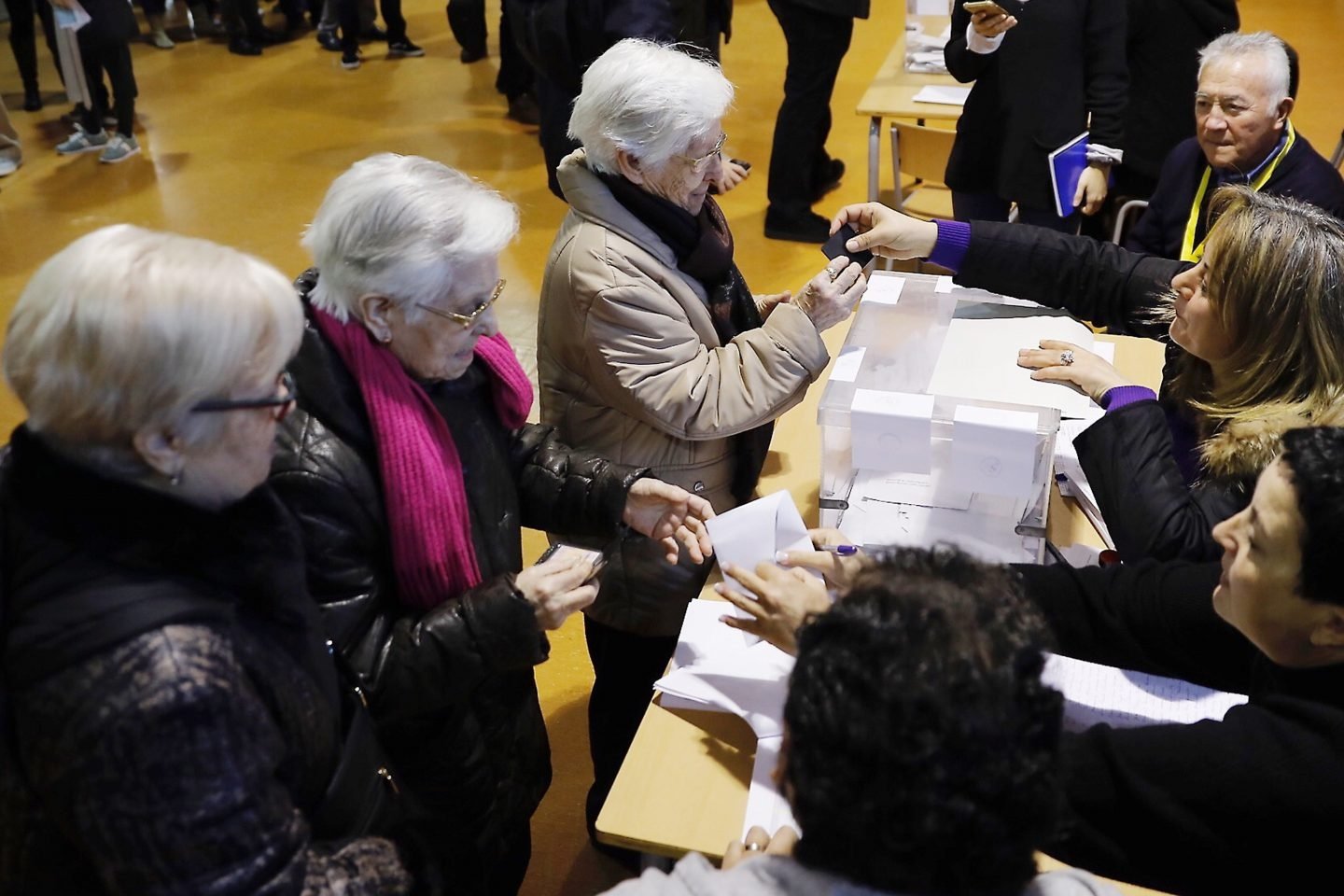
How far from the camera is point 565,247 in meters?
2.23

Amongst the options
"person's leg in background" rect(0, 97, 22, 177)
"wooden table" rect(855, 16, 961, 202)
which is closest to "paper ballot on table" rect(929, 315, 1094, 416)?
"wooden table" rect(855, 16, 961, 202)

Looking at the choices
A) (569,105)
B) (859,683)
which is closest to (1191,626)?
(859,683)

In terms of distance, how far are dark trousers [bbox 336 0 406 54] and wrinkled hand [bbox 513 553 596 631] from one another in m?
7.60

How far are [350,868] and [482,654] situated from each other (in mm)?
410

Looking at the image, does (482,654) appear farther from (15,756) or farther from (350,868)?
(15,756)

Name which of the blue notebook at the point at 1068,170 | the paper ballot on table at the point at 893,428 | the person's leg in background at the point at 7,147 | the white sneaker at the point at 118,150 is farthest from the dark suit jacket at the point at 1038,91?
the person's leg in background at the point at 7,147

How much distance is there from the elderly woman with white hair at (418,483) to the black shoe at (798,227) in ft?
12.9

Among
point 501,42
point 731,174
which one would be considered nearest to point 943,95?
point 731,174

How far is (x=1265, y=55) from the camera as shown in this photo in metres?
Answer: 3.21

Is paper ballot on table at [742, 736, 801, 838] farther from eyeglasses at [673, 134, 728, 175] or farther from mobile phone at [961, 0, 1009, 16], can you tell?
mobile phone at [961, 0, 1009, 16]

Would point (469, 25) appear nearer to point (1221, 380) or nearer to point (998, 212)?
point (998, 212)

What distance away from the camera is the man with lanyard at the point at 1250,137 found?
3170 millimetres

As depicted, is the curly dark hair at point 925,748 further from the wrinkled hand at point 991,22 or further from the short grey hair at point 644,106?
the wrinkled hand at point 991,22

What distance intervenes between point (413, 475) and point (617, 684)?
41.3 inches
